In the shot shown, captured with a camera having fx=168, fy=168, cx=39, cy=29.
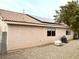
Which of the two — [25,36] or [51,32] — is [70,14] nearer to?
[25,36]

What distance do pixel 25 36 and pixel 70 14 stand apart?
5459 mm

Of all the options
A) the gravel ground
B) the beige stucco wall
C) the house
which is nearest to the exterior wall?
the house

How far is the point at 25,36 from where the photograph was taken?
712 inches

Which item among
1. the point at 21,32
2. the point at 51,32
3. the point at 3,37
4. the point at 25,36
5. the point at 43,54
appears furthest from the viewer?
the point at 51,32

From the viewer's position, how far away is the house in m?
15.7

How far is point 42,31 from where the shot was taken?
2133 centimetres

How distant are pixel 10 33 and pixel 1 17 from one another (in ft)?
5.72

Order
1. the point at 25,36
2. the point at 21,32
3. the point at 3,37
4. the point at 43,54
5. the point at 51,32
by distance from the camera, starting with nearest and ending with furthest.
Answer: the point at 43,54 < the point at 3,37 < the point at 21,32 < the point at 25,36 < the point at 51,32

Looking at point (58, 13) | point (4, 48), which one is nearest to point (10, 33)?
point (4, 48)

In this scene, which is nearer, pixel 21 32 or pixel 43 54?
pixel 43 54

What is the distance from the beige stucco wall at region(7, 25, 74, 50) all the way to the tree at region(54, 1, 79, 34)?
378 centimetres

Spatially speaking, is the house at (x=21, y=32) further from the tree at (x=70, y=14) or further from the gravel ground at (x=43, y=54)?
the tree at (x=70, y=14)

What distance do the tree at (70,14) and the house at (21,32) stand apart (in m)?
3.76

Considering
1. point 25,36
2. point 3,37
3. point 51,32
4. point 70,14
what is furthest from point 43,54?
point 51,32
